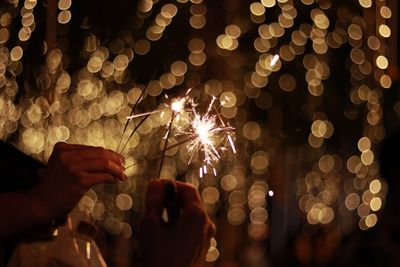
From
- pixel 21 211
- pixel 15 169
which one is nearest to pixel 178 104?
pixel 15 169

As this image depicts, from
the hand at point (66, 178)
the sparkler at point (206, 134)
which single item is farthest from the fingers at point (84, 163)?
the sparkler at point (206, 134)

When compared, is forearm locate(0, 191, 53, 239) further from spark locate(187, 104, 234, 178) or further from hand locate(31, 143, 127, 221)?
spark locate(187, 104, 234, 178)

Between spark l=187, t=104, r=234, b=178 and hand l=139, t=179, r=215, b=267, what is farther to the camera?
spark l=187, t=104, r=234, b=178

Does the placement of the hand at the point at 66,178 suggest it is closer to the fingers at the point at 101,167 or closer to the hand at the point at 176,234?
the fingers at the point at 101,167

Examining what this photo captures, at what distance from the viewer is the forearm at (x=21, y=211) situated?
1.67m

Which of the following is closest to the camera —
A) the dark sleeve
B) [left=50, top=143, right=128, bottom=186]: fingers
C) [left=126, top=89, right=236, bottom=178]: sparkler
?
[left=50, top=143, right=128, bottom=186]: fingers

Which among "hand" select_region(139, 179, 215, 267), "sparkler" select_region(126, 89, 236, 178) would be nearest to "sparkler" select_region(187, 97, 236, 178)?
"sparkler" select_region(126, 89, 236, 178)

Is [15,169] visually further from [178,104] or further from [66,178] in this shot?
[178,104]

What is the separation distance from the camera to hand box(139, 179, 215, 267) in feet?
5.60

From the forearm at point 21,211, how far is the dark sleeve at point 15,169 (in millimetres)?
99

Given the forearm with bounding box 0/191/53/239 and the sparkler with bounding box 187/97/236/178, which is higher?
the sparkler with bounding box 187/97/236/178

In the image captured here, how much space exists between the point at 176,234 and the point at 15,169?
0.29 meters

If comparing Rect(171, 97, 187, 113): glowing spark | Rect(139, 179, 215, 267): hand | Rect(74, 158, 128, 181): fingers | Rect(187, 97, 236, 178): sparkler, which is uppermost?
Rect(171, 97, 187, 113): glowing spark

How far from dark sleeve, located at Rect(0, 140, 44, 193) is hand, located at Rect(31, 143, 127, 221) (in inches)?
4.4
